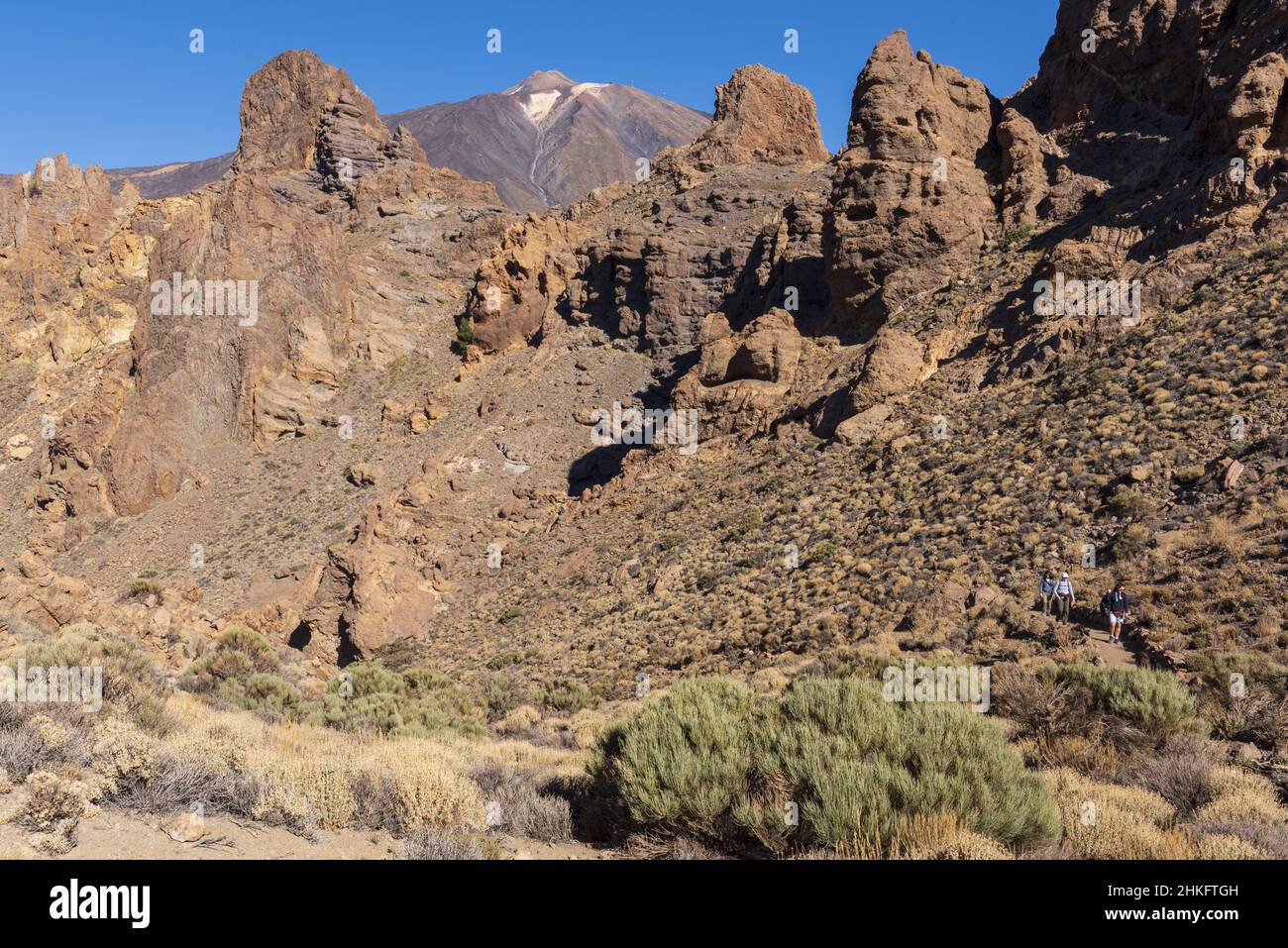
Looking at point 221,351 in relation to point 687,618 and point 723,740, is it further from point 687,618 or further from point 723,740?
point 723,740

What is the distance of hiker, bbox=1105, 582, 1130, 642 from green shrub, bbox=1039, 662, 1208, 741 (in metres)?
3.64

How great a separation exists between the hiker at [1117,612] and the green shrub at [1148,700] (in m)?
3.64

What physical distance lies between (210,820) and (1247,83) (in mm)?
26992

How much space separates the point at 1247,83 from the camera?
20.0 m

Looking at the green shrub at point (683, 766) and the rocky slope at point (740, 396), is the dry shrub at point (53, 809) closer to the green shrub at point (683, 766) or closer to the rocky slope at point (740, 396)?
the green shrub at point (683, 766)

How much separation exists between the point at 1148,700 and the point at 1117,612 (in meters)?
4.43

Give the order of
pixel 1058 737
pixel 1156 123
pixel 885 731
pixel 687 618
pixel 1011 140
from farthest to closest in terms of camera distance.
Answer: pixel 1011 140 < pixel 1156 123 < pixel 687 618 < pixel 1058 737 < pixel 885 731

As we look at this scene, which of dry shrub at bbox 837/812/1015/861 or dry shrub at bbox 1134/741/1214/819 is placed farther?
dry shrub at bbox 1134/741/1214/819

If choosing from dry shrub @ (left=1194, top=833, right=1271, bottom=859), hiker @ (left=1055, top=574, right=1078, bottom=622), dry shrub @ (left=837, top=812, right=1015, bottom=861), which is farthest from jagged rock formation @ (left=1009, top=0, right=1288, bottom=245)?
dry shrub @ (left=837, top=812, right=1015, bottom=861)

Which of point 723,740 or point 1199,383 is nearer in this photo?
point 723,740

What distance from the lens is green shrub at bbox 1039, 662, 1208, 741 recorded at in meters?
7.94

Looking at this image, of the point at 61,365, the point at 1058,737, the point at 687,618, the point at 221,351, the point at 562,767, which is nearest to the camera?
the point at 1058,737

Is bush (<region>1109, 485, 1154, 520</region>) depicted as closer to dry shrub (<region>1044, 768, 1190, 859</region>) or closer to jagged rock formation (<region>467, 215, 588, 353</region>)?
dry shrub (<region>1044, 768, 1190, 859</region>)

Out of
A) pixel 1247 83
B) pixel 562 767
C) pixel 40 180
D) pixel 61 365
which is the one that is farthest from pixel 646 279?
pixel 40 180
